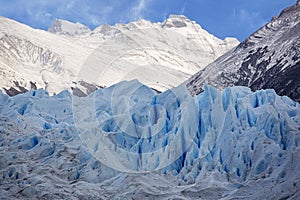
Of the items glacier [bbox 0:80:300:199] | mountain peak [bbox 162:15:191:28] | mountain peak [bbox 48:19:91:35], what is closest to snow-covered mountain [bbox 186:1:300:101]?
glacier [bbox 0:80:300:199]

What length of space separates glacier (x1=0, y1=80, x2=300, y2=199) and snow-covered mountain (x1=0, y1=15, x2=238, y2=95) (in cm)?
4065

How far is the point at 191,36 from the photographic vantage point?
170 metres

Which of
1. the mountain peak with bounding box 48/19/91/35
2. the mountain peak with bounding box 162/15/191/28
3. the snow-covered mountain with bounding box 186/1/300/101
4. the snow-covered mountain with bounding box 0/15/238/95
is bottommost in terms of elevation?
the snow-covered mountain with bounding box 186/1/300/101

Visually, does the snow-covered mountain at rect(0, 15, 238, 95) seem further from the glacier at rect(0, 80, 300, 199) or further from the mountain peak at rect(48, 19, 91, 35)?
the glacier at rect(0, 80, 300, 199)

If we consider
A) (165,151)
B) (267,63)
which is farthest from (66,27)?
(165,151)

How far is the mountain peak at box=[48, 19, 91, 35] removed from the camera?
17529 centimetres

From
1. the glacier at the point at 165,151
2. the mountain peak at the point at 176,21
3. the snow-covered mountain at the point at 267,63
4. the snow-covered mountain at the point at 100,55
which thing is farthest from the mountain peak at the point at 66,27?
the glacier at the point at 165,151

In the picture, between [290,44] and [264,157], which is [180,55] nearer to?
[290,44]

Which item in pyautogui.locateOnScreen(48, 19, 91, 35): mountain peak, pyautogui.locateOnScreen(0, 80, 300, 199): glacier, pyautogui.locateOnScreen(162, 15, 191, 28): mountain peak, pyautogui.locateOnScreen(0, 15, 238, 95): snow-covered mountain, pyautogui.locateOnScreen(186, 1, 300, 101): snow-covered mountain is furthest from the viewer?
pyautogui.locateOnScreen(162, 15, 191, 28): mountain peak

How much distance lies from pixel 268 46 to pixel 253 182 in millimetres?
48691

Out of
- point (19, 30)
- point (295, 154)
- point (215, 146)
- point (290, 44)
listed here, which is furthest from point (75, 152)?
point (19, 30)

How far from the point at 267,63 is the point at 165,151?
137 feet

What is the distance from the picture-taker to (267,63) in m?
55.8

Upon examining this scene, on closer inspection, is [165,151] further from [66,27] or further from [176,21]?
[176,21]
